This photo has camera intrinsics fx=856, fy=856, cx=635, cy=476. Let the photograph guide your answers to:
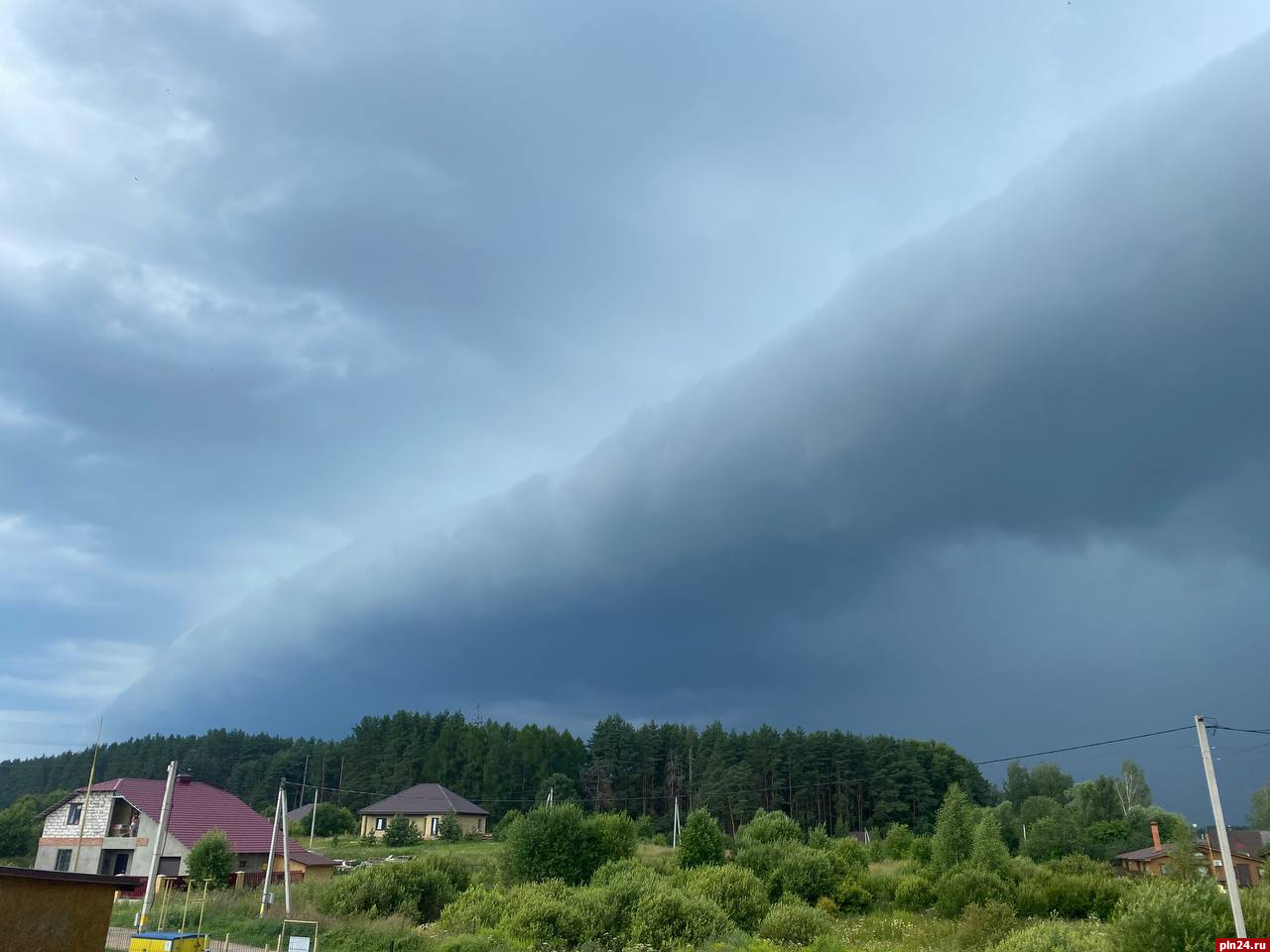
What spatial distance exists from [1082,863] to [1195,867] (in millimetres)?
8559

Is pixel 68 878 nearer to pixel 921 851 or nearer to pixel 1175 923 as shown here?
pixel 1175 923

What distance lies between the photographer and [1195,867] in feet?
188

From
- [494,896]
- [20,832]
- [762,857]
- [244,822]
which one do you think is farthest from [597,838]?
[20,832]

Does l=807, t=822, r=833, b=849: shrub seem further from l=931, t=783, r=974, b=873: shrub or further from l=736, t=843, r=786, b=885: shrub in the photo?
l=736, t=843, r=786, b=885: shrub

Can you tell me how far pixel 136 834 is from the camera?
5500 cm

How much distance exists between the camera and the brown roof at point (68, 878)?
1568 centimetres

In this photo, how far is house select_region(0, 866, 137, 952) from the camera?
15.7 m

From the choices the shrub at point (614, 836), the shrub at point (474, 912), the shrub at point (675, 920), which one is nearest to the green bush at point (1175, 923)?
the shrub at point (675, 920)

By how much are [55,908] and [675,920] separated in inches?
864

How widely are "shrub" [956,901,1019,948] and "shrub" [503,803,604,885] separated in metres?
20.1

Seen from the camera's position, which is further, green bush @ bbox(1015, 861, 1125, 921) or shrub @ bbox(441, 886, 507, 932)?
green bush @ bbox(1015, 861, 1125, 921)

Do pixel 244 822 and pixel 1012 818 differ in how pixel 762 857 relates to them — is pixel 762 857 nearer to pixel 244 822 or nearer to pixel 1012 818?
pixel 244 822

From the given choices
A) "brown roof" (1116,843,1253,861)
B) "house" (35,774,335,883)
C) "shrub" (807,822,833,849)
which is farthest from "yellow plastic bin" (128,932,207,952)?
"brown roof" (1116,843,1253,861)

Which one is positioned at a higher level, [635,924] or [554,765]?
[554,765]
